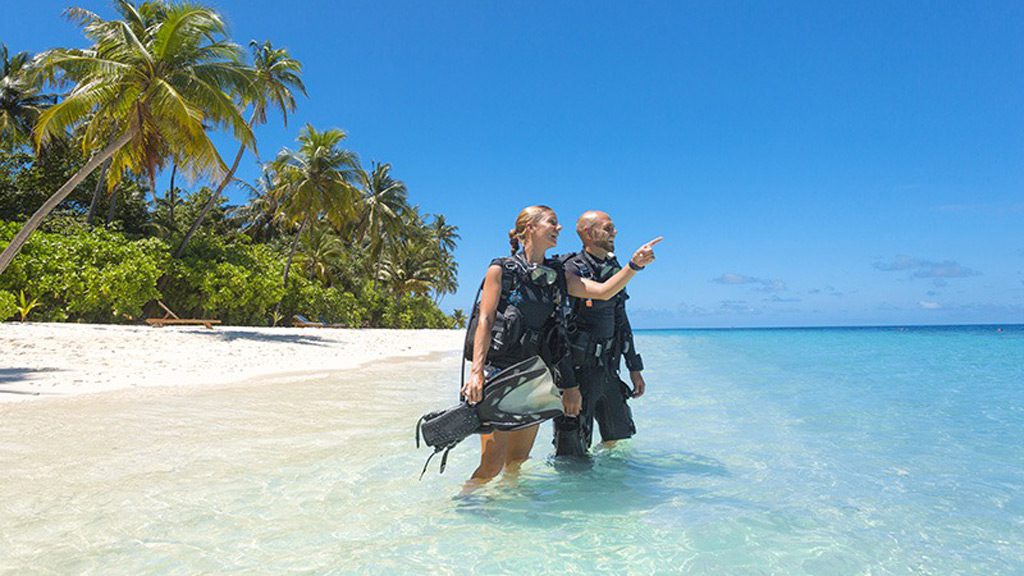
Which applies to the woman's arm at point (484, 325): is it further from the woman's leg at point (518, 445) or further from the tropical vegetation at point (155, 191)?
the tropical vegetation at point (155, 191)

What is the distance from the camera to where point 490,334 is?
10.6ft

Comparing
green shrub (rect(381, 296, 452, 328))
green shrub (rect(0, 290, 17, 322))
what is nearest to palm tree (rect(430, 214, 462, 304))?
green shrub (rect(381, 296, 452, 328))

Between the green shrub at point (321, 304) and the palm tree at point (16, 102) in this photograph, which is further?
the green shrub at point (321, 304)

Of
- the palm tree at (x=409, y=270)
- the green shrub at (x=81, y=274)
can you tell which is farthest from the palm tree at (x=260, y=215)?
the green shrub at (x=81, y=274)

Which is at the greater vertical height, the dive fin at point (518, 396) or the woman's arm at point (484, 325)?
the woman's arm at point (484, 325)

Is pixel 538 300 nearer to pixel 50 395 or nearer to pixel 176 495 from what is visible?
pixel 176 495

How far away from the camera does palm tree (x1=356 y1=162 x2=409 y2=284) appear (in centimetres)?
4112

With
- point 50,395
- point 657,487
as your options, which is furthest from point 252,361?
point 657,487

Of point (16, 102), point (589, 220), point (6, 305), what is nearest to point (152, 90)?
point (6, 305)

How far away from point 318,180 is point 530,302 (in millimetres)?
27664

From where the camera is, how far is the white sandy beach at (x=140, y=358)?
30.6ft

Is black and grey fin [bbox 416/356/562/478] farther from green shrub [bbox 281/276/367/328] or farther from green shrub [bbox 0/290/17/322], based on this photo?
green shrub [bbox 281/276/367/328]

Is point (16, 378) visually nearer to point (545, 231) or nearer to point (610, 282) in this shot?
point (545, 231)

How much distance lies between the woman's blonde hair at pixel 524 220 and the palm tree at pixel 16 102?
1265 inches
